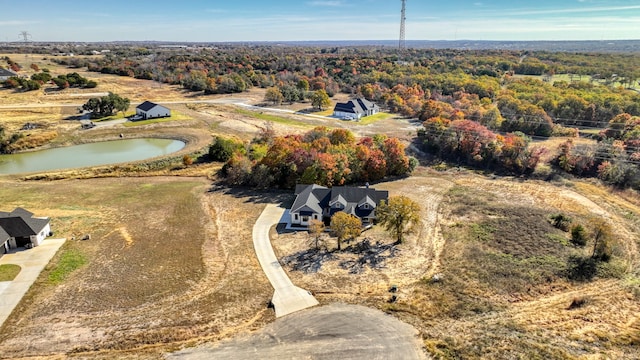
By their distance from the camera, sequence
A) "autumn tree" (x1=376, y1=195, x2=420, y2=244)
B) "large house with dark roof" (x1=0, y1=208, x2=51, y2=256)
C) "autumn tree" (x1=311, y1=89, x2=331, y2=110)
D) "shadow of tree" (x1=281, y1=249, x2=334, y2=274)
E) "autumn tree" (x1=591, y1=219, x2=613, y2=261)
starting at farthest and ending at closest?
"autumn tree" (x1=311, y1=89, x2=331, y2=110) < "autumn tree" (x1=376, y1=195, x2=420, y2=244) < "large house with dark roof" (x1=0, y1=208, x2=51, y2=256) < "autumn tree" (x1=591, y1=219, x2=613, y2=261) < "shadow of tree" (x1=281, y1=249, x2=334, y2=274)

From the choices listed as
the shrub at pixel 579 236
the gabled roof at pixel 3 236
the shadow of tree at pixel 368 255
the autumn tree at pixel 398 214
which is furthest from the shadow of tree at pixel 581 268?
the gabled roof at pixel 3 236

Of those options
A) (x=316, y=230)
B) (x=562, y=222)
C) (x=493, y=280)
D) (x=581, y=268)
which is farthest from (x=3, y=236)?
(x=562, y=222)

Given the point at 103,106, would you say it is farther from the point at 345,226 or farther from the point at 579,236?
the point at 579,236

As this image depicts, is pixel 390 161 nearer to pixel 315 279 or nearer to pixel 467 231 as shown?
pixel 467 231

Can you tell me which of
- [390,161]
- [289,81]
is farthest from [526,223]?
[289,81]

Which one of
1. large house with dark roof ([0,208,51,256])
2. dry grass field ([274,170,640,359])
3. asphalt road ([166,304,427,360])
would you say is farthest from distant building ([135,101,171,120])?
asphalt road ([166,304,427,360])

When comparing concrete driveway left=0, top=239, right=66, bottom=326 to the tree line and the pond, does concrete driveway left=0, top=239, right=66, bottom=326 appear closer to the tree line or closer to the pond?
the tree line
